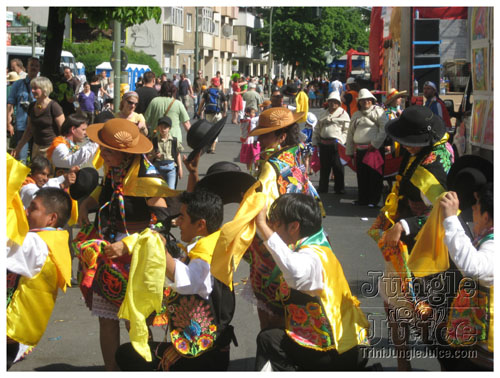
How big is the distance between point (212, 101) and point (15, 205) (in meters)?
17.8

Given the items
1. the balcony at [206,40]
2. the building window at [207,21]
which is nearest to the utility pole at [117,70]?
the balcony at [206,40]

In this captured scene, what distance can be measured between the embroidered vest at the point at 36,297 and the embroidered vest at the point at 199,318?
Answer: 0.65 m

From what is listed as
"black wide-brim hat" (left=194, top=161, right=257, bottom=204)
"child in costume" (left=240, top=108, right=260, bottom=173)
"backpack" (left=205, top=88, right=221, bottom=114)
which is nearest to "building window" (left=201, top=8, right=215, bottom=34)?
"backpack" (left=205, top=88, right=221, bottom=114)

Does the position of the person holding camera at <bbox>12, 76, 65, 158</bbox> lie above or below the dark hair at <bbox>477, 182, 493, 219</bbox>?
above

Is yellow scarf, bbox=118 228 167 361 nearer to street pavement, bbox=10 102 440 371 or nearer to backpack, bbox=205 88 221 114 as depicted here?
street pavement, bbox=10 102 440 371

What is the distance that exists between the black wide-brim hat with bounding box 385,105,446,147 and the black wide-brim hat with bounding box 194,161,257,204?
1.20 m

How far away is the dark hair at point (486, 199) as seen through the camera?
3.62 metres

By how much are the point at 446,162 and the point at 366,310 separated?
5.28ft

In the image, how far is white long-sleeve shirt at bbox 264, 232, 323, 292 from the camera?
143 inches

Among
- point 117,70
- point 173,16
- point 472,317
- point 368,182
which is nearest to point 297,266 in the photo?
point 472,317

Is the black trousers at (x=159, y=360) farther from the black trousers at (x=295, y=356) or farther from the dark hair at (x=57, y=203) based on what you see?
the dark hair at (x=57, y=203)

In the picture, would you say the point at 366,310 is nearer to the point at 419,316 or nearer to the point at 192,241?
the point at 419,316

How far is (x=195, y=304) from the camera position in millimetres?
4020

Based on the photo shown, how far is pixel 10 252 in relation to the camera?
3.84 m
